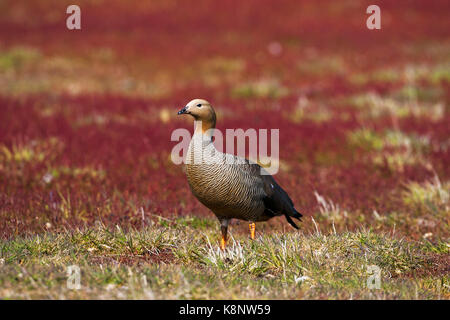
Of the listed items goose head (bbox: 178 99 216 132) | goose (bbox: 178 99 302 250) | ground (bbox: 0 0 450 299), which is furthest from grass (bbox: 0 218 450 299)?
goose head (bbox: 178 99 216 132)

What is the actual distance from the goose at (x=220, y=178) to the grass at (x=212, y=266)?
1.09ft

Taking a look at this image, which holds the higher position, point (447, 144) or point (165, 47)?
point (165, 47)

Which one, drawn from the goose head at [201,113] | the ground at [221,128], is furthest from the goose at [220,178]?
the ground at [221,128]

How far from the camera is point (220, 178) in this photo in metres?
4.74

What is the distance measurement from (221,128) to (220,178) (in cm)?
621

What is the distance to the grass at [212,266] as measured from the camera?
11.8 ft

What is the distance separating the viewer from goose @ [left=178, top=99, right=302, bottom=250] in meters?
4.73

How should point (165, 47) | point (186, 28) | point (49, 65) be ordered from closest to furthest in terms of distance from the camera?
point (49, 65)
point (165, 47)
point (186, 28)

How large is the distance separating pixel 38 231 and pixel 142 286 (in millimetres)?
2423

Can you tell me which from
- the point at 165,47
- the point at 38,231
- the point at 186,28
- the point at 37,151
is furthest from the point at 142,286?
the point at 186,28

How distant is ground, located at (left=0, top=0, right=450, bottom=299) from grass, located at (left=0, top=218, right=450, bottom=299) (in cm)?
2
